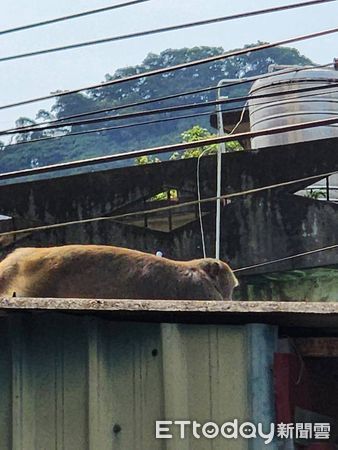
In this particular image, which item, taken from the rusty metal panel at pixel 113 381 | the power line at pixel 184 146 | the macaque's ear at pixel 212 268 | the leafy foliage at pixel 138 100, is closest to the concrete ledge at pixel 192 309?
the rusty metal panel at pixel 113 381

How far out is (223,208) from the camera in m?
13.5

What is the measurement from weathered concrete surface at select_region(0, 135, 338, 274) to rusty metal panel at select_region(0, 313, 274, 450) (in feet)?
30.1

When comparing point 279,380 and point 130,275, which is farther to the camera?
point 130,275

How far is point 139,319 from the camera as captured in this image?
425 centimetres

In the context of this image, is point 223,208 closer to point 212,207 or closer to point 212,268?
point 212,207

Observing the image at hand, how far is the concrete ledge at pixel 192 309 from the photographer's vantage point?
3863 mm

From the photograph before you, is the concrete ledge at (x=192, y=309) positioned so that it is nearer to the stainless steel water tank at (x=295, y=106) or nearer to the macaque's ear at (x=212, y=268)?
the macaque's ear at (x=212, y=268)

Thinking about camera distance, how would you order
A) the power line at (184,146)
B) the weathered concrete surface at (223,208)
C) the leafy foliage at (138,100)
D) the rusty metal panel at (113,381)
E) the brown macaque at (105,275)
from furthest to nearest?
the leafy foliage at (138,100), the weathered concrete surface at (223,208), the brown macaque at (105,275), the power line at (184,146), the rusty metal panel at (113,381)

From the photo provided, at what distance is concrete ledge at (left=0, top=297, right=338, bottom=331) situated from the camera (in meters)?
3.86

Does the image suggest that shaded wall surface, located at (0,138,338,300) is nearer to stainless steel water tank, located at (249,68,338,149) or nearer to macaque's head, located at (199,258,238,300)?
macaque's head, located at (199,258,238,300)

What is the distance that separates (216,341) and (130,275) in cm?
529

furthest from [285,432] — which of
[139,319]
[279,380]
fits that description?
[139,319]

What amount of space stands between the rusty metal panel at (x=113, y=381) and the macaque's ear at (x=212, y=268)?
17.9ft

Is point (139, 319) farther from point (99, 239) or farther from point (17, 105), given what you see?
point (99, 239)
